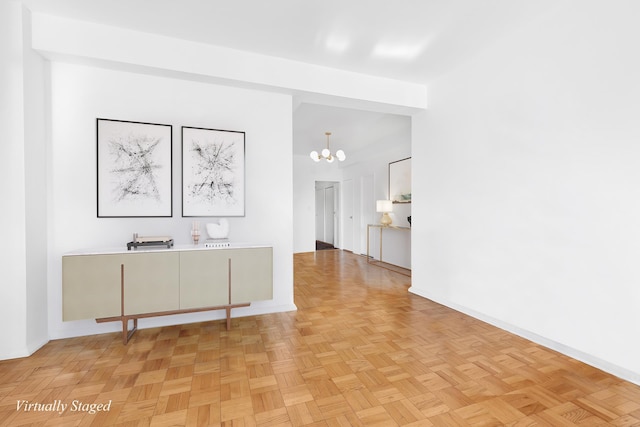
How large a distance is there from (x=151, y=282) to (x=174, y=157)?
1.25 m

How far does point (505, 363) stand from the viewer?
90.8 inches

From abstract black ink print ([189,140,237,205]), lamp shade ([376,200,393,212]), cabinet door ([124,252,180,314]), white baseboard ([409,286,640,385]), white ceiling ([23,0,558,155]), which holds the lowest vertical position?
white baseboard ([409,286,640,385])

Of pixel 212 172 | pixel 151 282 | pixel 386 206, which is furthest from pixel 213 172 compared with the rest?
pixel 386 206

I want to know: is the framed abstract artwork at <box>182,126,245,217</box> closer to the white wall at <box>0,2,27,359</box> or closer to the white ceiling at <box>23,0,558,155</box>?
the white ceiling at <box>23,0,558,155</box>

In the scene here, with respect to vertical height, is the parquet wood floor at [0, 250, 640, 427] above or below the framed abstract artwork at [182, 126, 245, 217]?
below

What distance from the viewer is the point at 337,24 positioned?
2666mm

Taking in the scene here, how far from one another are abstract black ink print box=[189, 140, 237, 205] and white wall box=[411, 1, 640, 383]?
250cm

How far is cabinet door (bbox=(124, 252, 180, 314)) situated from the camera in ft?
8.55

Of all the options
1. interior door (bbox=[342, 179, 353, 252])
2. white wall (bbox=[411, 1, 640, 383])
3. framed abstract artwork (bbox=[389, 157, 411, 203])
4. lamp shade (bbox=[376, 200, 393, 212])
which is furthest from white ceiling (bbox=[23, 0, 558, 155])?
interior door (bbox=[342, 179, 353, 252])

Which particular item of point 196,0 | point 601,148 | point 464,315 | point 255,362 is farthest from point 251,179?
point 601,148

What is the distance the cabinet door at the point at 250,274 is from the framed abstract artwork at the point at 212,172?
56 centimetres

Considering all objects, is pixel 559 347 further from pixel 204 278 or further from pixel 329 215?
pixel 329 215

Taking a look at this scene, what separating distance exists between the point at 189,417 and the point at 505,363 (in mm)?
2210

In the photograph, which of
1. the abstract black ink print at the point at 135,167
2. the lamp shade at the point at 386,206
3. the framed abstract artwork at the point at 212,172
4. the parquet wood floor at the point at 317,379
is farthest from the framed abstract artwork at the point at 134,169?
the lamp shade at the point at 386,206
